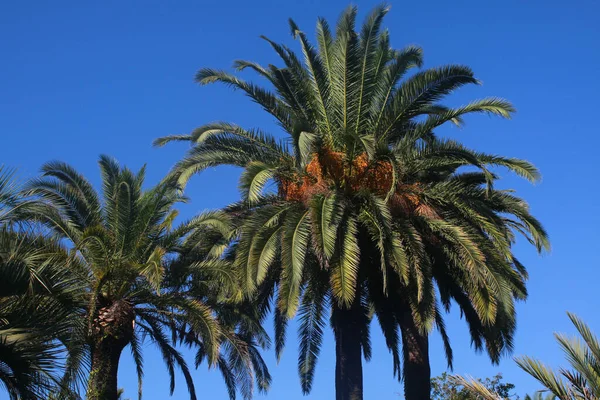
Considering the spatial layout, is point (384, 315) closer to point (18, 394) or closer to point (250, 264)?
point (250, 264)

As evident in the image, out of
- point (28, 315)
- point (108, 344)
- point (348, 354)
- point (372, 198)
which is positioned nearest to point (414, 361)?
point (348, 354)

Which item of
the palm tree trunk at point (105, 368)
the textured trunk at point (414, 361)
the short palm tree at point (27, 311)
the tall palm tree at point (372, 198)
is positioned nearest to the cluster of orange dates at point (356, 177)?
the tall palm tree at point (372, 198)

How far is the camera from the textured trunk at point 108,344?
18.8m

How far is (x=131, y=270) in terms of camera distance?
19.4 m

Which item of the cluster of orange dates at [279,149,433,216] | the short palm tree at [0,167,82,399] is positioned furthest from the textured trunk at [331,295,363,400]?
the short palm tree at [0,167,82,399]

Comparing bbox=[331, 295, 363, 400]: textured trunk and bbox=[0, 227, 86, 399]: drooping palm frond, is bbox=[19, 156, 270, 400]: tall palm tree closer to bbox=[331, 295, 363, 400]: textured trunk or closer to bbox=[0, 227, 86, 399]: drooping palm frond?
bbox=[331, 295, 363, 400]: textured trunk

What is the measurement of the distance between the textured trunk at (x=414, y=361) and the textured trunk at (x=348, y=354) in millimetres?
1196

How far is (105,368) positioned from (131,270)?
7.08 feet

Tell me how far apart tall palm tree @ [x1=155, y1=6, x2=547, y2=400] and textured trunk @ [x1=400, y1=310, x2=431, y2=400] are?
27 millimetres

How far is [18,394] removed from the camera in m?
11.1

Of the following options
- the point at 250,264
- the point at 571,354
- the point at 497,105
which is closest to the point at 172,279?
the point at 250,264

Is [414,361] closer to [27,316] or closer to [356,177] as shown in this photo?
[356,177]

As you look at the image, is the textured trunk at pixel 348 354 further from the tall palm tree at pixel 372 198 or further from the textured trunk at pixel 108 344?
the textured trunk at pixel 108 344

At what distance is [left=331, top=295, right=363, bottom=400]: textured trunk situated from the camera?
20703 millimetres
